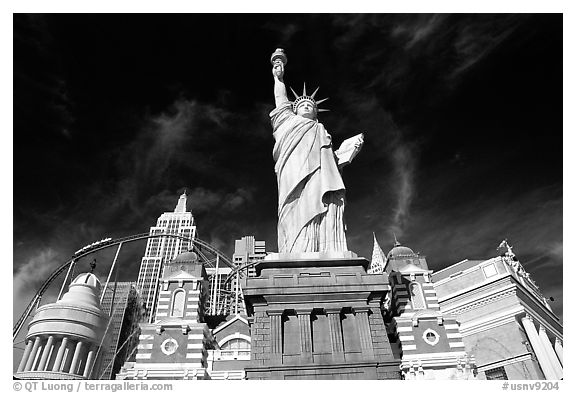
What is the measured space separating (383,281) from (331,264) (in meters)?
2.69


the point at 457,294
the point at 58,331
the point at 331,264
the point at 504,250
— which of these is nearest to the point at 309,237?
the point at 331,264

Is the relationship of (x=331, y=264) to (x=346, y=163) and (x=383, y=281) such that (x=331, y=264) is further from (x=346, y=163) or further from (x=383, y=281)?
(x=346, y=163)

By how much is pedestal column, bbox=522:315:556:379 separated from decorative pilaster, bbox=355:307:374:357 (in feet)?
62.3

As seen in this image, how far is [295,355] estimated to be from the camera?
559 inches

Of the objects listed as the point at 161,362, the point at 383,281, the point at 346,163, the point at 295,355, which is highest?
the point at 346,163

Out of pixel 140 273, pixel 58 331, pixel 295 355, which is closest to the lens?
pixel 295 355

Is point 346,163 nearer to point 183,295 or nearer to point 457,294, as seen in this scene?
point 183,295

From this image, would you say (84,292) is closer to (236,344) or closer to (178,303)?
(178,303)

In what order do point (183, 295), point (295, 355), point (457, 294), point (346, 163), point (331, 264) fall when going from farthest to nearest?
point (457, 294), point (183, 295), point (346, 163), point (331, 264), point (295, 355)

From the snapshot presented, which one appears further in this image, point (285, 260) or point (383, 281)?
point (285, 260)

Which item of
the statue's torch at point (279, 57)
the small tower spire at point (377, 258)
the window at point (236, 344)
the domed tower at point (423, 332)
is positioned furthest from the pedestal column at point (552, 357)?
the small tower spire at point (377, 258)

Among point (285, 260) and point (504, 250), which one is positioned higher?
point (504, 250)

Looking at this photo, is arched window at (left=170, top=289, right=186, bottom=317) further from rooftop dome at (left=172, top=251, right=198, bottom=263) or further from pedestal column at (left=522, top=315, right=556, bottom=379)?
pedestal column at (left=522, top=315, right=556, bottom=379)
